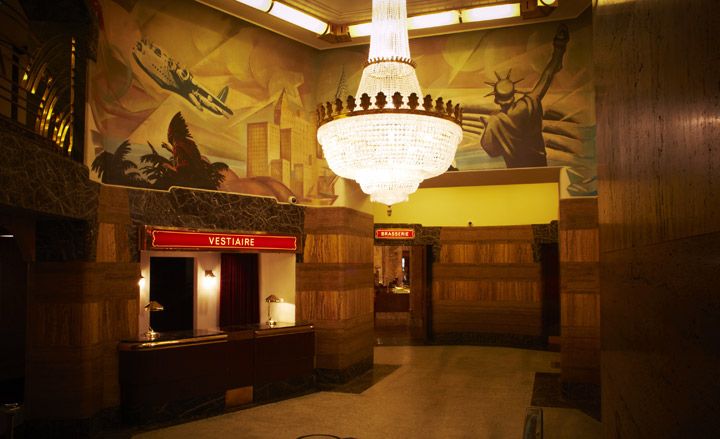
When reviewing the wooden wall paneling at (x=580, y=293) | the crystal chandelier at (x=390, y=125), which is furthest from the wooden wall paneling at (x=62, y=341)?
the wooden wall paneling at (x=580, y=293)

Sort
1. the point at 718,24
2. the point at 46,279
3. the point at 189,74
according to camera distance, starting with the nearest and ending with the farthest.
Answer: the point at 718,24 < the point at 46,279 < the point at 189,74

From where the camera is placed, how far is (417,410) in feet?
27.2

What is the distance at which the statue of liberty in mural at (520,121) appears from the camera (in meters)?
9.30

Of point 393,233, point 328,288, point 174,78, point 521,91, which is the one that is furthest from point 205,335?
point 393,233

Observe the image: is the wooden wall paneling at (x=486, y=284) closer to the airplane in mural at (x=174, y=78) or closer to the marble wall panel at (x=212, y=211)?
the marble wall panel at (x=212, y=211)

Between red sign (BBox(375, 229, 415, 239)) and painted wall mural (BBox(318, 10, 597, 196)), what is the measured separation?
520cm

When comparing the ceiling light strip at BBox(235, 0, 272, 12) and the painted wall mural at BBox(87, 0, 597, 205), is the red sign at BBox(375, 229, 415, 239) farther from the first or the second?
the ceiling light strip at BBox(235, 0, 272, 12)

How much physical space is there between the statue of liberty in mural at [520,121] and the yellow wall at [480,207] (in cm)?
525

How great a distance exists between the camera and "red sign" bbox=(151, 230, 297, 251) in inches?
312

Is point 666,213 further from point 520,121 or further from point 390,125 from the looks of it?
point 520,121

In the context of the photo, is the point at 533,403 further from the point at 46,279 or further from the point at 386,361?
the point at 46,279

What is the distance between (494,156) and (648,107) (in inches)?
353

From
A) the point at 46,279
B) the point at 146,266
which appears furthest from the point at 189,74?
the point at 46,279

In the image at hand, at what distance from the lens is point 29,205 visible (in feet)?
17.5
